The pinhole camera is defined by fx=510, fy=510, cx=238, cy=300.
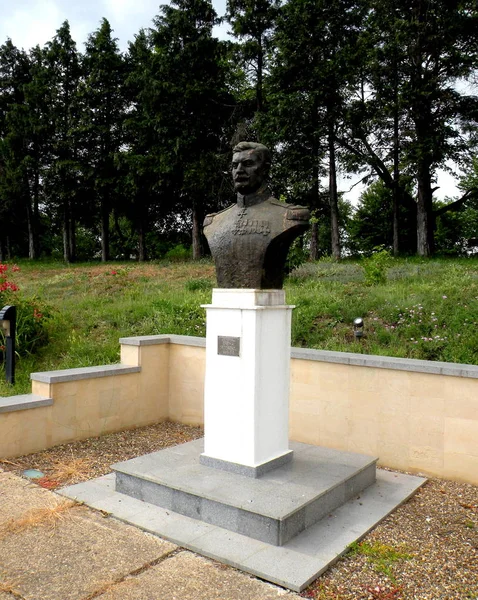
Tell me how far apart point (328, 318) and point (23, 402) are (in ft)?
13.6

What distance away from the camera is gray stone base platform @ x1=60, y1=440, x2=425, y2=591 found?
298 cm

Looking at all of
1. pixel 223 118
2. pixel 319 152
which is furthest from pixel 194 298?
pixel 223 118

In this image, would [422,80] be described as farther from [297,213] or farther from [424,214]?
[297,213]

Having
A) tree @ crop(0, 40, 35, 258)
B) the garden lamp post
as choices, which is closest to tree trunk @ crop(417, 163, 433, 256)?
the garden lamp post

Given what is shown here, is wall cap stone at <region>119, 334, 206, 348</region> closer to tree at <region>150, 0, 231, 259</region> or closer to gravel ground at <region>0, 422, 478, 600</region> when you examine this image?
gravel ground at <region>0, 422, 478, 600</region>

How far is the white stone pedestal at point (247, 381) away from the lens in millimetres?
3695

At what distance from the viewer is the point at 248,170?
3895 mm

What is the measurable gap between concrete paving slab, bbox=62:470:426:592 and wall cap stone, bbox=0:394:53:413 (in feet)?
3.63

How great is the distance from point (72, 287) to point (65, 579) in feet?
39.8

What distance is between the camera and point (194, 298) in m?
8.98

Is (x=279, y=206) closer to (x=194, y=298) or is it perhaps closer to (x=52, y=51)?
(x=194, y=298)

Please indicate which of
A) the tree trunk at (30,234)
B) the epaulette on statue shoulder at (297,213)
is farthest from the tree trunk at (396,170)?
the tree trunk at (30,234)

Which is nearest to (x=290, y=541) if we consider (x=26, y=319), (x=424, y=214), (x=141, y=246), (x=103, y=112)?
(x=26, y=319)

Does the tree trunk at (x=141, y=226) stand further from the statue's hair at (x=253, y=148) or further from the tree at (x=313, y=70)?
the statue's hair at (x=253, y=148)
